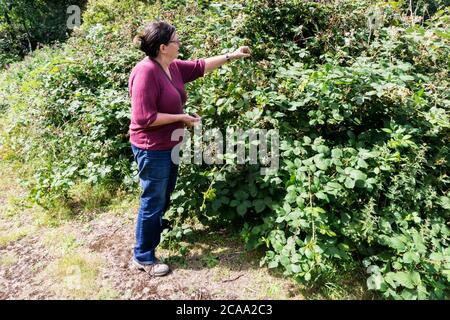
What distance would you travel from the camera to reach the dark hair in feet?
8.47

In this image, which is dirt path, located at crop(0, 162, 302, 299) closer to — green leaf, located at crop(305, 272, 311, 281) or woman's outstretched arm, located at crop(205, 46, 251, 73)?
green leaf, located at crop(305, 272, 311, 281)

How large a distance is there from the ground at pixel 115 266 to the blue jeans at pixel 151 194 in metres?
0.20

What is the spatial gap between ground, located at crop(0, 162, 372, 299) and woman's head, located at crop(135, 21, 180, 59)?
1.58 m

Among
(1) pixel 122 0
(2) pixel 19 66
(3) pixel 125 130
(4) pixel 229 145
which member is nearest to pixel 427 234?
(4) pixel 229 145

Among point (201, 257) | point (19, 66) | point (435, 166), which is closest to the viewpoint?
point (435, 166)

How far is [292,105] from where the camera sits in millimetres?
2973

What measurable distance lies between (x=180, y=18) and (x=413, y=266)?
417 cm

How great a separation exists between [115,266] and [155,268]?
0.38 meters

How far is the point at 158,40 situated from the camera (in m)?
2.59

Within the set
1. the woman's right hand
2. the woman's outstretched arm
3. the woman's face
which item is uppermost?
the woman's face

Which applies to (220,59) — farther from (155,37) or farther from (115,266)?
(115,266)

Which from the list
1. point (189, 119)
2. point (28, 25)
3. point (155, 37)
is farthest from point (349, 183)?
point (28, 25)

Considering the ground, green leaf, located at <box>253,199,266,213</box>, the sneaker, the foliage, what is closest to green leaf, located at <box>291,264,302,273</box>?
the ground

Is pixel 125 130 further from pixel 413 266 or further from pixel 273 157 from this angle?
pixel 413 266
